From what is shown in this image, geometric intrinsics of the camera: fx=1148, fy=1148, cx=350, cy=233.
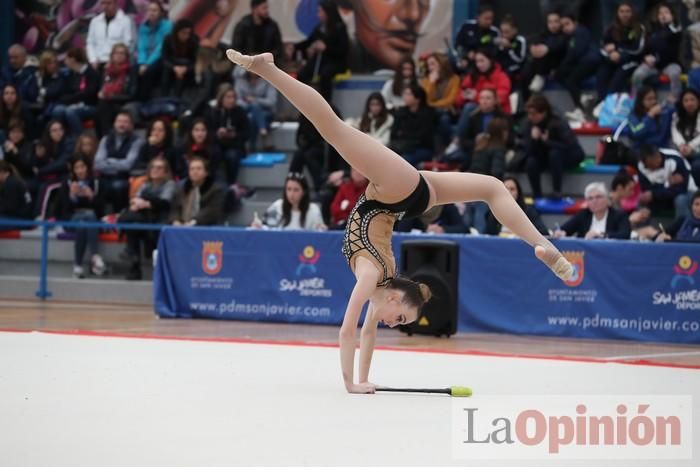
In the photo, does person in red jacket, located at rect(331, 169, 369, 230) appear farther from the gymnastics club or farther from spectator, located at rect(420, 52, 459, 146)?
the gymnastics club

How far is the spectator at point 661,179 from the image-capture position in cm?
1135

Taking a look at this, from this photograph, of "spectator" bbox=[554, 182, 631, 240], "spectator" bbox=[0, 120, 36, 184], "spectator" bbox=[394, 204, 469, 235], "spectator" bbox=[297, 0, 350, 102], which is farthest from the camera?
"spectator" bbox=[0, 120, 36, 184]

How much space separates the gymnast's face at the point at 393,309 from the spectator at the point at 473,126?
629 cm

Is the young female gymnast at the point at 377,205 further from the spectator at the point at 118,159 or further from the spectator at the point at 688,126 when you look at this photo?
the spectator at the point at 118,159

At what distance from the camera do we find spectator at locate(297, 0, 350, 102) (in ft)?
45.6

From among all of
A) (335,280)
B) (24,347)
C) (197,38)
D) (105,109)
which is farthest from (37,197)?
(24,347)

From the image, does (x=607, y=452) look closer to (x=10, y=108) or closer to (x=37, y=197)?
(x=37, y=197)

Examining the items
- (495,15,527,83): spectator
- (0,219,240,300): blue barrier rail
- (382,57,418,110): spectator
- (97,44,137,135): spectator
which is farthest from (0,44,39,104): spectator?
(495,15,527,83): spectator

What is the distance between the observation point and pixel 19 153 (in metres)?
14.1

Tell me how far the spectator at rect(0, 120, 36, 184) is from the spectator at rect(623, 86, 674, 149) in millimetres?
7187

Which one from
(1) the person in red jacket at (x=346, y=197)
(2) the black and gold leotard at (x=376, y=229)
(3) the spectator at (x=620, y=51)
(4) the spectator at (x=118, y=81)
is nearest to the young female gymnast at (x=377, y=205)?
(2) the black and gold leotard at (x=376, y=229)

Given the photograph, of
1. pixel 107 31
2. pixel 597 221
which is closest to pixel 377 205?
pixel 597 221

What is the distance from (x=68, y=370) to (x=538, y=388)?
2.66 meters

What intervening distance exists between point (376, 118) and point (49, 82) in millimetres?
4760
